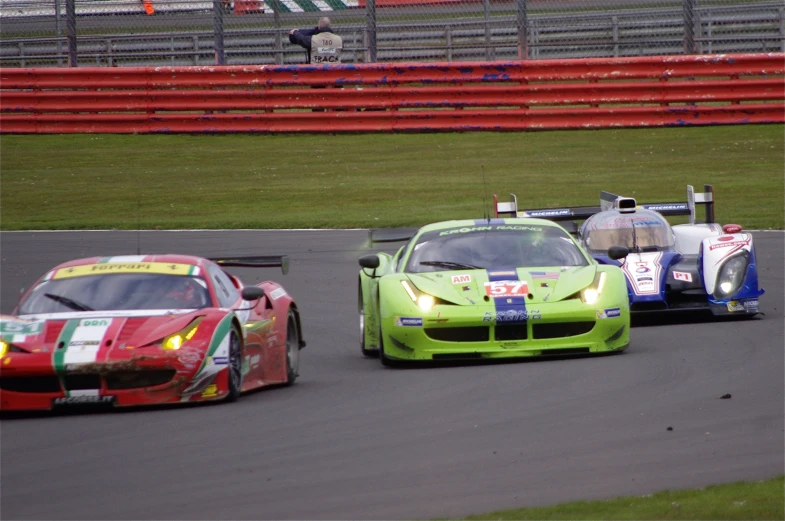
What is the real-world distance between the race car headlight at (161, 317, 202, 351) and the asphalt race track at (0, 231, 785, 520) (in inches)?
15.3

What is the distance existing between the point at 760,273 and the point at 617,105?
10.8 meters

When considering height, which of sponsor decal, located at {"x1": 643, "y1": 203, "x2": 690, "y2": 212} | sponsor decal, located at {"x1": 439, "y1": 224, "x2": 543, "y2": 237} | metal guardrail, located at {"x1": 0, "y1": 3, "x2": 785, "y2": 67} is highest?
metal guardrail, located at {"x1": 0, "y1": 3, "x2": 785, "y2": 67}

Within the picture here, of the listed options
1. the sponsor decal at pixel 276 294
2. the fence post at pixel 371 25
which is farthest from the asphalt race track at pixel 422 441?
the fence post at pixel 371 25

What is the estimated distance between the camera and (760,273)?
1365cm

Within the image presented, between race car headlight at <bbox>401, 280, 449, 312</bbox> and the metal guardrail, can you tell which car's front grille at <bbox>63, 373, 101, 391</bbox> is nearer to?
race car headlight at <bbox>401, 280, 449, 312</bbox>

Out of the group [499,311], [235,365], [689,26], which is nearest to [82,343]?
[235,365]

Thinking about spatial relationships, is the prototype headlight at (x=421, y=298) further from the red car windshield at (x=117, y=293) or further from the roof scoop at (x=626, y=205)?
the roof scoop at (x=626, y=205)

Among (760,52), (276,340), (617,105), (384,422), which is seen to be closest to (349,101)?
(617,105)

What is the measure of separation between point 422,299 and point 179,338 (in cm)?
229

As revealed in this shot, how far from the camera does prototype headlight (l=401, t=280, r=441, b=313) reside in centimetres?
944

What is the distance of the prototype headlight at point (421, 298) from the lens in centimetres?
944

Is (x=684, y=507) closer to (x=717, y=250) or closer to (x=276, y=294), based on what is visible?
(x=276, y=294)

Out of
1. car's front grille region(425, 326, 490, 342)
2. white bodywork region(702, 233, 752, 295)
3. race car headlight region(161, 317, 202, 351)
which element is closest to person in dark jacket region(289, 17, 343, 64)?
white bodywork region(702, 233, 752, 295)

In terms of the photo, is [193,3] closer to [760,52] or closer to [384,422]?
[760,52]
